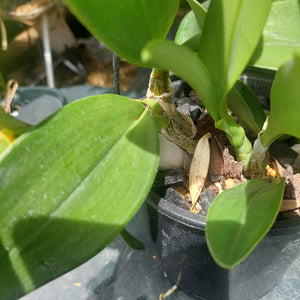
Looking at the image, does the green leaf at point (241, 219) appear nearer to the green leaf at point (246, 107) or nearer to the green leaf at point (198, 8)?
the green leaf at point (246, 107)

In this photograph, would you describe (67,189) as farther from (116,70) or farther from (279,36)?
(279,36)

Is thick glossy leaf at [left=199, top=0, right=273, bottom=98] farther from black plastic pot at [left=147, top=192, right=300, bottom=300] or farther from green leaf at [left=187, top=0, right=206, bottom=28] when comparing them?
black plastic pot at [left=147, top=192, right=300, bottom=300]

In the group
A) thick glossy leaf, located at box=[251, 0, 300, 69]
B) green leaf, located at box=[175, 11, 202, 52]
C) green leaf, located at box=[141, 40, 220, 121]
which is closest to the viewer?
green leaf, located at box=[141, 40, 220, 121]

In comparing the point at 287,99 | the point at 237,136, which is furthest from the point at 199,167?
the point at 287,99

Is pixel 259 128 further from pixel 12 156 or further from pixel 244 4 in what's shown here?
pixel 12 156

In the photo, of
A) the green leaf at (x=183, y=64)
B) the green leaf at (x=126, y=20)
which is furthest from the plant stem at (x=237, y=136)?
the green leaf at (x=126, y=20)

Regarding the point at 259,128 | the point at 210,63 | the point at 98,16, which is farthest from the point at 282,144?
the point at 98,16

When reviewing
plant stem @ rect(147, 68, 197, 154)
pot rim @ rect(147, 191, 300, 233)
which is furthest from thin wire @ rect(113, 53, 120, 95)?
pot rim @ rect(147, 191, 300, 233)

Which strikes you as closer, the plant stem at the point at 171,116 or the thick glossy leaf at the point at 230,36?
the thick glossy leaf at the point at 230,36
